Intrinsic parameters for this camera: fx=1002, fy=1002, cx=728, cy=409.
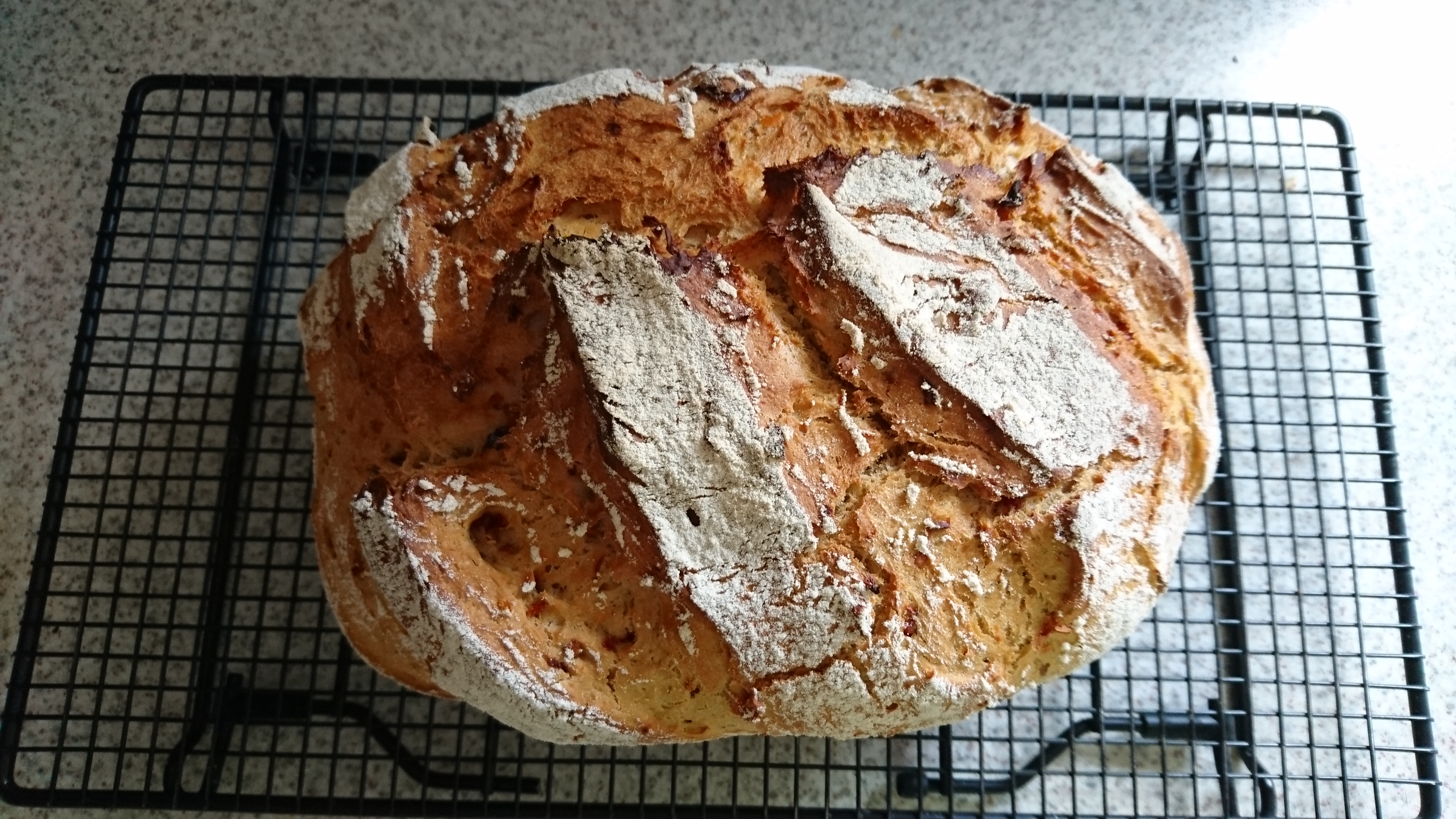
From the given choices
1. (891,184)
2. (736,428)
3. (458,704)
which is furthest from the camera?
(458,704)

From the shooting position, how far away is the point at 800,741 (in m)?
1.28

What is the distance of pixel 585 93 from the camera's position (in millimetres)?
1044

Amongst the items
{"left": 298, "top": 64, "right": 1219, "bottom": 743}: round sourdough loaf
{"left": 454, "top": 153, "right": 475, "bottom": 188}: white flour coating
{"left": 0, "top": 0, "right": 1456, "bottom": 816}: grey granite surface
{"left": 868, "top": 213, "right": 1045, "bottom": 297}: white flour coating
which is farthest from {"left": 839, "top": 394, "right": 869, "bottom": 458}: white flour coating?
{"left": 0, "top": 0, "right": 1456, "bottom": 816}: grey granite surface

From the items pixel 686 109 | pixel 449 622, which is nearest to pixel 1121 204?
pixel 686 109

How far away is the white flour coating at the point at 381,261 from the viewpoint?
3.25 ft

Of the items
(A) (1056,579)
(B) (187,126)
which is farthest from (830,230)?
(B) (187,126)

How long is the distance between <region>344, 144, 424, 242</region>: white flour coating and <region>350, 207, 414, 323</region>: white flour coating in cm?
3

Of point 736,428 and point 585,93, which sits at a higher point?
point 585,93

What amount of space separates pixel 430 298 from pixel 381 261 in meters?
0.07

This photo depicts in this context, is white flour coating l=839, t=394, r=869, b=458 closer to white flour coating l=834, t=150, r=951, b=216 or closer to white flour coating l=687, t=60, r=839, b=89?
white flour coating l=834, t=150, r=951, b=216

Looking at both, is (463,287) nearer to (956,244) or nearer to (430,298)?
(430,298)

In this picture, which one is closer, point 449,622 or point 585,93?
point 449,622

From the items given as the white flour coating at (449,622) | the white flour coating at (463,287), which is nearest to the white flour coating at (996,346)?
the white flour coating at (463,287)

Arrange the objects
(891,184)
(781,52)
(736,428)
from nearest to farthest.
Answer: (736,428)
(891,184)
(781,52)
